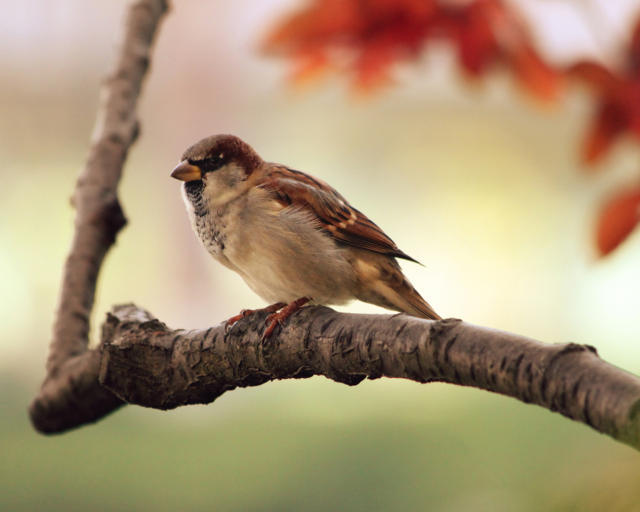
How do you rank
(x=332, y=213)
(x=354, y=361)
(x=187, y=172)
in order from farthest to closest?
(x=332, y=213) < (x=187, y=172) < (x=354, y=361)

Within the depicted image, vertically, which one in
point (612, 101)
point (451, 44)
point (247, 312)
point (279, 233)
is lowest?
point (247, 312)

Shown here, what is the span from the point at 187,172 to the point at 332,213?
0.82ft

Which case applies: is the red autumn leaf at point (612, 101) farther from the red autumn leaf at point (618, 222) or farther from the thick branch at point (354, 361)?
the thick branch at point (354, 361)

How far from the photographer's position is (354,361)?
790mm

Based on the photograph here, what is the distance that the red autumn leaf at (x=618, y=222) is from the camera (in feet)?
3.59

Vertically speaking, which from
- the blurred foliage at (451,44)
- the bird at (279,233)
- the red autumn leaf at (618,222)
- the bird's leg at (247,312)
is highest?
the blurred foliage at (451,44)

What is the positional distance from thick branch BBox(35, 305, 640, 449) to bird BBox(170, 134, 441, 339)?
24 cm

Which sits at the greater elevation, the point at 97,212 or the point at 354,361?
the point at 97,212

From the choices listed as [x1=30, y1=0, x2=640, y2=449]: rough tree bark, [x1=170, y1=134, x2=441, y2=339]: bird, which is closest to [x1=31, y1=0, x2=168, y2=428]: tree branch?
[x1=30, y1=0, x2=640, y2=449]: rough tree bark

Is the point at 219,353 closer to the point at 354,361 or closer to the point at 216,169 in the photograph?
the point at 354,361

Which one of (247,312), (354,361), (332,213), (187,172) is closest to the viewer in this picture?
(354,361)

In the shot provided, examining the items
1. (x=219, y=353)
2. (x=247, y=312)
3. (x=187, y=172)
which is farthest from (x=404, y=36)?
(x=219, y=353)

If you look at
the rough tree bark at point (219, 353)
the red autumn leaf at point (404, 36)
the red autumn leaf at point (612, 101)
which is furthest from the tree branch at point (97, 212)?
the red autumn leaf at point (612, 101)

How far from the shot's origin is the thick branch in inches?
22.8
